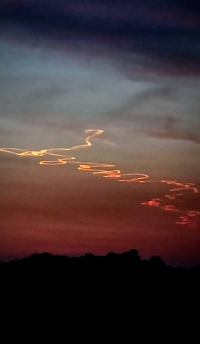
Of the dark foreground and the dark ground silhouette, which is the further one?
the dark ground silhouette

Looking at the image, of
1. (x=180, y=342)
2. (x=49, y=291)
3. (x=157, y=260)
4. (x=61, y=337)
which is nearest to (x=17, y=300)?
(x=49, y=291)

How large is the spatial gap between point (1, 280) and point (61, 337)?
47.1ft

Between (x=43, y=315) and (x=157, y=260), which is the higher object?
(x=157, y=260)

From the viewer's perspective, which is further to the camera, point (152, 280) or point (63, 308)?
point (152, 280)

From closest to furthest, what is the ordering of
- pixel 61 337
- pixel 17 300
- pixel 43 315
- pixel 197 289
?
pixel 61 337, pixel 43 315, pixel 17 300, pixel 197 289

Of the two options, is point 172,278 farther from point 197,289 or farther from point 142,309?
point 142,309

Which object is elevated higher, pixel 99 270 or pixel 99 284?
pixel 99 270

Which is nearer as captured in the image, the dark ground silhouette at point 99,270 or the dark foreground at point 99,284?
the dark foreground at point 99,284

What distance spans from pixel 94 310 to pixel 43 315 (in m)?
4.17

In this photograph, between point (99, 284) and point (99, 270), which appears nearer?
point (99, 284)

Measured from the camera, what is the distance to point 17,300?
5272 centimetres

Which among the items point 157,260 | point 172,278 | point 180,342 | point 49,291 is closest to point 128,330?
point 180,342

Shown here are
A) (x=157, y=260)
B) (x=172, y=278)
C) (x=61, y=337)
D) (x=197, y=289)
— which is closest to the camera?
(x=61, y=337)

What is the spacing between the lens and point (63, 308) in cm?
5119
